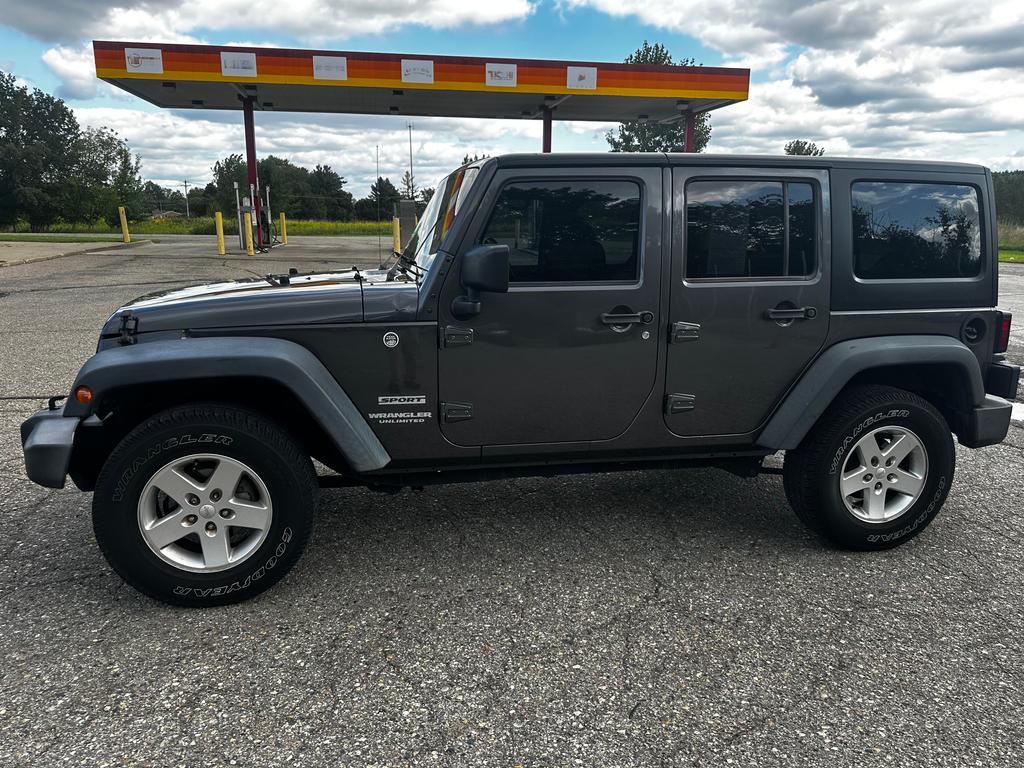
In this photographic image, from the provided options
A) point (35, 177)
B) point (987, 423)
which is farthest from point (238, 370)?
point (35, 177)

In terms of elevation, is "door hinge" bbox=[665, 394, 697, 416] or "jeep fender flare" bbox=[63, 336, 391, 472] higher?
"jeep fender flare" bbox=[63, 336, 391, 472]

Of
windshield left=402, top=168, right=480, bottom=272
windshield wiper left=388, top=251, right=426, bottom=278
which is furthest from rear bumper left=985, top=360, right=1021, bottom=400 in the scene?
windshield wiper left=388, top=251, right=426, bottom=278

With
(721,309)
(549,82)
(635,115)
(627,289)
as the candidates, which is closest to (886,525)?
(721,309)

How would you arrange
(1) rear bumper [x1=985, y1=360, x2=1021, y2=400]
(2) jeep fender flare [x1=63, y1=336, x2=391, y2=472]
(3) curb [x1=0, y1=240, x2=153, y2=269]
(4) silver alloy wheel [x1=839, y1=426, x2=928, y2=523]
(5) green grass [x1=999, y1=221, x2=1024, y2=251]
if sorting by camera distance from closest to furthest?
1. (2) jeep fender flare [x1=63, y1=336, x2=391, y2=472]
2. (4) silver alloy wheel [x1=839, y1=426, x2=928, y2=523]
3. (1) rear bumper [x1=985, y1=360, x2=1021, y2=400]
4. (3) curb [x1=0, y1=240, x2=153, y2=269]
5. (5) green grass [x1=999, y1=221, x2=1024, y2=251]

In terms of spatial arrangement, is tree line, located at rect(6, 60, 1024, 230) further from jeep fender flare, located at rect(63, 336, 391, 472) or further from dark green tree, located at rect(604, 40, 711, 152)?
jeep fender flare, located at rect(63, 336, 391, 472)

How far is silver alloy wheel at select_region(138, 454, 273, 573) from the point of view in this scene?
2.80 meters

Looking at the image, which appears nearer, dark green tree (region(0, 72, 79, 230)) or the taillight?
the taillight

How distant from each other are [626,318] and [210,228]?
3995cm

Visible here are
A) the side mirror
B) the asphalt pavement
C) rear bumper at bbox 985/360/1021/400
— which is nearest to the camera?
the asphalt pavement

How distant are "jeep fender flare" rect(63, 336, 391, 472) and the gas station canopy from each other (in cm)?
1649

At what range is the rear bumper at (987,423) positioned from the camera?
345 centimetres

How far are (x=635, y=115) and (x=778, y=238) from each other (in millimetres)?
21208

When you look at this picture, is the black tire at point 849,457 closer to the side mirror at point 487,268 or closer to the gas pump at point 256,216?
the side mirror at point 487,268

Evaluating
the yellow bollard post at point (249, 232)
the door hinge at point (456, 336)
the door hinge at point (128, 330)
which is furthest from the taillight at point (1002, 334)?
the yellow bollard post at point (249, 232)
